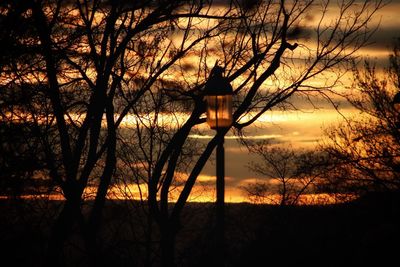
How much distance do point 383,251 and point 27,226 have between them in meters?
23.3

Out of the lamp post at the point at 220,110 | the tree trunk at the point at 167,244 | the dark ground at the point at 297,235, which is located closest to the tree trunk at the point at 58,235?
the lamp post at the point at 220,110

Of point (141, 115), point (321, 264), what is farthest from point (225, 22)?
point (321, 264)

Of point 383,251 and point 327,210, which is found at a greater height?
point 327,210

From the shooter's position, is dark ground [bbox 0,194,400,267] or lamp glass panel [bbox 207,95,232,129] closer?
lamp glass panel [bbox 207,95,232,129]

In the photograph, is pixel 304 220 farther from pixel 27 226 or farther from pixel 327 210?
pixel 27 226

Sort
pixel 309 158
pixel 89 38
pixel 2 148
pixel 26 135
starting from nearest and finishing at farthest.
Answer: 1. pixel 2 148
2. pixel 26 135
3. pixel 89 38
4. pixel 309 158

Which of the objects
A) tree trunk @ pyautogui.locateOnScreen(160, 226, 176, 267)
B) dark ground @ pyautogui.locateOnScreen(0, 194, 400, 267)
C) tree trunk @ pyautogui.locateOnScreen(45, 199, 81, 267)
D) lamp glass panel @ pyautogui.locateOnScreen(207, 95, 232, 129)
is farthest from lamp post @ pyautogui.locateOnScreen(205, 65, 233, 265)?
dark ground @ pyautogui.locateOnScreen(0, 194, 400, 267)

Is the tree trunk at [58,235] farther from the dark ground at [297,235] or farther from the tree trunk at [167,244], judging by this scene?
the dark ground at [297,235]

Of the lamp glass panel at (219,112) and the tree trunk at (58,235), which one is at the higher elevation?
the lamp glass panel at (219,112)

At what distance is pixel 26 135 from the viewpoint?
10.9m

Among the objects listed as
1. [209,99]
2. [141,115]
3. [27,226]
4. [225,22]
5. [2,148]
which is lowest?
[27,226]

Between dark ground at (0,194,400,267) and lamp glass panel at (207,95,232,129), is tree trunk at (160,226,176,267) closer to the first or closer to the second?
dark ground at (0,194,400,267)

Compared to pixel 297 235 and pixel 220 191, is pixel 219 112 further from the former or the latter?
pixel 297 235

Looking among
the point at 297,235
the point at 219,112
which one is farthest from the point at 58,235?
the point at 297,235
